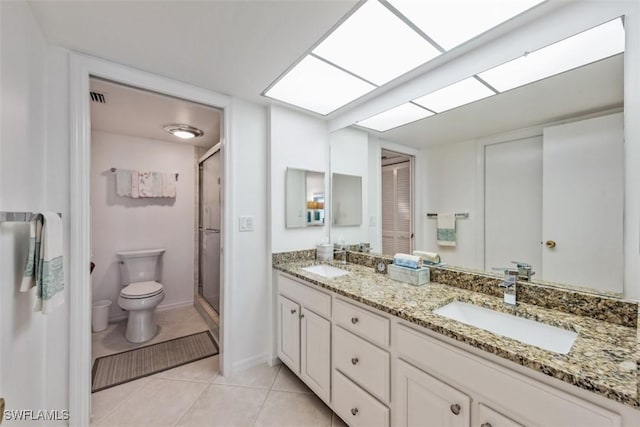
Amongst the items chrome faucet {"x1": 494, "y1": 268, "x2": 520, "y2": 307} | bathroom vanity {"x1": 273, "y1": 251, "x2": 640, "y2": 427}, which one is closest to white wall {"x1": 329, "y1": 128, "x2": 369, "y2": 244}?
bathroom vanity {"x1": 273, "y1": 251, "x2": 640, "y2": 427}

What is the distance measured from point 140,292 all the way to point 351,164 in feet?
7.90

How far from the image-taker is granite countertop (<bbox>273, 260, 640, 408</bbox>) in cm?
70

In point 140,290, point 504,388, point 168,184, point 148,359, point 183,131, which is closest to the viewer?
point 504,388

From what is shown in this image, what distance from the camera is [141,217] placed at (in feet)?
10.6

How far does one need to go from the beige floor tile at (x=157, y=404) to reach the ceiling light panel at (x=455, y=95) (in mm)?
2524

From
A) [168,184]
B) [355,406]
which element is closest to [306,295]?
[355,406]

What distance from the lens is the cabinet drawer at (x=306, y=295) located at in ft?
5.31

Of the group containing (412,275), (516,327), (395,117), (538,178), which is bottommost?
(516,327)

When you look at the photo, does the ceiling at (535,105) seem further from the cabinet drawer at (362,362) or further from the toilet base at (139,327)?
the toilet base at (139,327)

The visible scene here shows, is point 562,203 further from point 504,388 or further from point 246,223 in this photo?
point 246,223

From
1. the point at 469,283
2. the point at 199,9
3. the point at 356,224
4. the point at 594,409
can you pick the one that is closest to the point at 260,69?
the point at 199,9

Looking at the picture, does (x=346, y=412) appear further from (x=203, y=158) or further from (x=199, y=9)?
(x=203, y=158)

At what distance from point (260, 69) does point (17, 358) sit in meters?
1.81

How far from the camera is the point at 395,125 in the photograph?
2.01 metres
